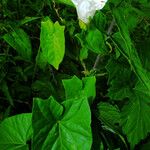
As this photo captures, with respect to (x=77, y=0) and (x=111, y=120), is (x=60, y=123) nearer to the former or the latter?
(x=111, y=120)

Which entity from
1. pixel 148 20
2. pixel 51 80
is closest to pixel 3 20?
pixel 51 80

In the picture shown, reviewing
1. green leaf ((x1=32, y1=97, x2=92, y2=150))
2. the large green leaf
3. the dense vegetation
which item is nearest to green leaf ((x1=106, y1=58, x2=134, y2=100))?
the dense vegetation

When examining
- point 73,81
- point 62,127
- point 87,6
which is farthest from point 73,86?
point 87,6

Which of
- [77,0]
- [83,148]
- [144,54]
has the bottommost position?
[83,148]

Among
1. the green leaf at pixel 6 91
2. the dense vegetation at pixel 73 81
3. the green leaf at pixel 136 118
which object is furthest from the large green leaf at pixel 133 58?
the green leaf at pixel 6 91

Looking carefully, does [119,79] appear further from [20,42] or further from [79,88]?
[20,42]

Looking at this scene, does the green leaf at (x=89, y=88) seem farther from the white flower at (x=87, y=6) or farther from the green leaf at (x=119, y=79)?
the white flower at (x=87, y=6)
